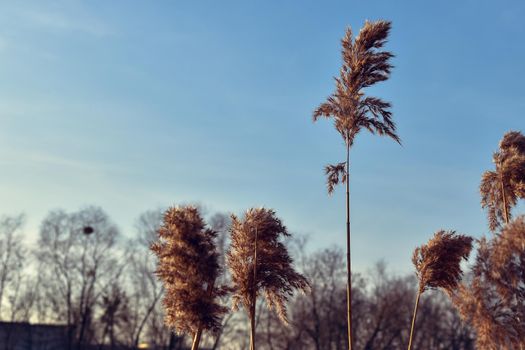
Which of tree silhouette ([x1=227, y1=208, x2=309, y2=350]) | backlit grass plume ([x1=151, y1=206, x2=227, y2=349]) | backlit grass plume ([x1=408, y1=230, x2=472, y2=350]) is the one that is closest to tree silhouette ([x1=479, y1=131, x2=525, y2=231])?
backlit grass plume ([x1=408, y1=230, x2=472, y2=350])

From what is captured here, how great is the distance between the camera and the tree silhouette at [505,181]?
1847cm

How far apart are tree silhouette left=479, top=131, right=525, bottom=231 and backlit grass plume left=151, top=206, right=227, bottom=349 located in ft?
26.8

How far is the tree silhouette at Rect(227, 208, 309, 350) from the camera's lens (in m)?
18.6

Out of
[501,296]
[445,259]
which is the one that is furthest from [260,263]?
[501,296]

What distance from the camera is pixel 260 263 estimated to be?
18641 millimetres

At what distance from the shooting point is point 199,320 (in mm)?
17875

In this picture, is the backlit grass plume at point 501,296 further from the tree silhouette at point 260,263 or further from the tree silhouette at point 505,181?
the tree silhouette at point 260,263

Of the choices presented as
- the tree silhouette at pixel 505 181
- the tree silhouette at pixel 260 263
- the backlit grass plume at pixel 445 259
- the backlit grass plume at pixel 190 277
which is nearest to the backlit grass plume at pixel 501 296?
the backlit grass plume at pixel 445 259

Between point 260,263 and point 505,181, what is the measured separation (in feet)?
23.8

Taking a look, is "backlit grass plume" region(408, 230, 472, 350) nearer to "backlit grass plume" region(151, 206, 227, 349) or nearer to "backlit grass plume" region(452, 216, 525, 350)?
"backlit grass plume" region(452, 216, 525, 350)

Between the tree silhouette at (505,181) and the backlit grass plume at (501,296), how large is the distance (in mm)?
3291

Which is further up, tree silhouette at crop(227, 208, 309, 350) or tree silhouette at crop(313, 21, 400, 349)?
tree silhouette at crop(313, 21, 400, 349)

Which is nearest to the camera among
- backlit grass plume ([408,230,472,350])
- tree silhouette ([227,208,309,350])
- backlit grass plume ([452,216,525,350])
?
backlit grass plume ([452,216,525,350])

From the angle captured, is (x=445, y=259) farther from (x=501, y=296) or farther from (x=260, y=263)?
(x=260, y=263)
